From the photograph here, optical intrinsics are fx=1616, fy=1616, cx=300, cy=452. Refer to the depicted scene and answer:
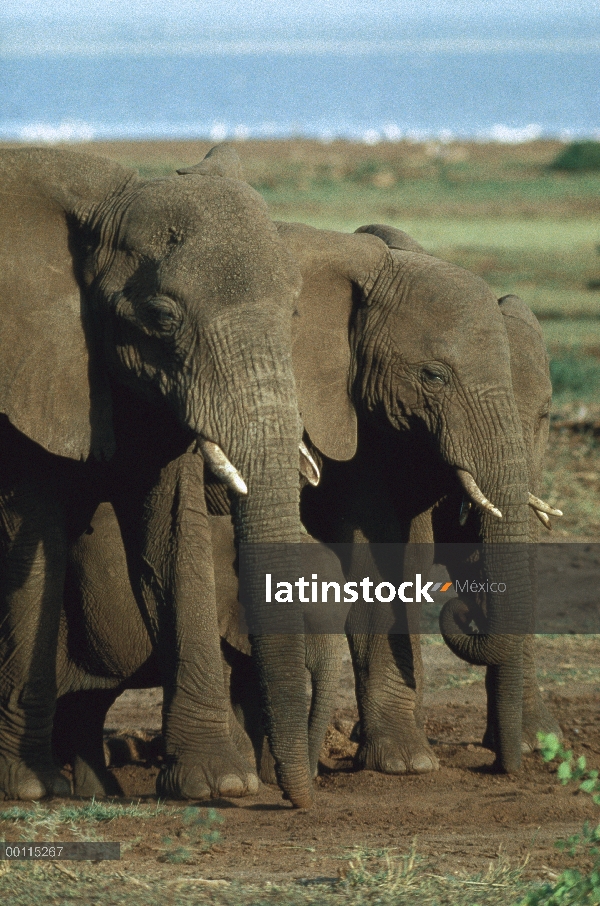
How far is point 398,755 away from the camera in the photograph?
21.1ft

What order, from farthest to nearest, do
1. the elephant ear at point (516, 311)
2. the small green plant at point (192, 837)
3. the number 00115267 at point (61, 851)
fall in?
the elephant ear at point (516, 311), the small green plant at point (192, 837), the number 00115267 at point (61, 851)

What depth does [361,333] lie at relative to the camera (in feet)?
22.0

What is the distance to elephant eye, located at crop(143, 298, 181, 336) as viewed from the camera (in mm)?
5176

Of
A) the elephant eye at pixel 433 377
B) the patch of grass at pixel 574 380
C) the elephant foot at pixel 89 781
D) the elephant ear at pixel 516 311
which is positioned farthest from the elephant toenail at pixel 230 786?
the patch of grass at pixel 574 380

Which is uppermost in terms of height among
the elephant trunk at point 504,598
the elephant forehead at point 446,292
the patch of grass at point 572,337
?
the patch of grass at point 572,337

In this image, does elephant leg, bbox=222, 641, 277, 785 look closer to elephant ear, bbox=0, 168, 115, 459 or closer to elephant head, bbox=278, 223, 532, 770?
elephant head, bbox=278, 223, 532, 770

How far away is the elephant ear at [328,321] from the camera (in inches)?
259

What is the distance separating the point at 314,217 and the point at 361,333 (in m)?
26.7

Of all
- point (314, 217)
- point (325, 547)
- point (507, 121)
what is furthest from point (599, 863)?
point (507, 121)

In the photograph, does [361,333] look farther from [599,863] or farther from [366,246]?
[599,863]

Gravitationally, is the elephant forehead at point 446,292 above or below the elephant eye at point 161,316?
above

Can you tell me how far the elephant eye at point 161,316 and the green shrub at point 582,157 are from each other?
47.2 meters

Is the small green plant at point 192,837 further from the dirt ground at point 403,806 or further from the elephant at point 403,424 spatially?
the elephant at point 403,424

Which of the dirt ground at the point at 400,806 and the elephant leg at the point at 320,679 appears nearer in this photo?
the dirt ground at the point at 400,806
